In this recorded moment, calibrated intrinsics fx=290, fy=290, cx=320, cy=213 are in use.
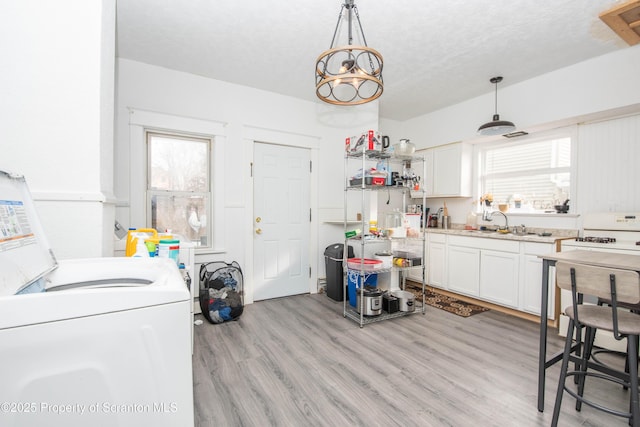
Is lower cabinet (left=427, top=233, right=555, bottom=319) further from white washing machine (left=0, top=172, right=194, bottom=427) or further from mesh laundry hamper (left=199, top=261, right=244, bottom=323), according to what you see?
white washing machine (left=0, top=172, right=194, bottom=427)

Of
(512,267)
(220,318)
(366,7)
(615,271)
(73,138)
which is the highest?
(366,7)

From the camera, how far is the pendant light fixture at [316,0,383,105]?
1894mm

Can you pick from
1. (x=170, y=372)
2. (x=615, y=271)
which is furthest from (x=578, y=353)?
(x=170, y=372)

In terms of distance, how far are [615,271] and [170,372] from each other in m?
1.94

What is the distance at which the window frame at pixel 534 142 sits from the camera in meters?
3.28

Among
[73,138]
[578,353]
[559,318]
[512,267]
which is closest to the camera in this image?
[73,138]

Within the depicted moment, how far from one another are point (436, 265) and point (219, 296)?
294cm

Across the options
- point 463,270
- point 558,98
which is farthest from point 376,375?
point 558,98

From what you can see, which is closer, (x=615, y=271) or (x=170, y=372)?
(x=170, y=372)

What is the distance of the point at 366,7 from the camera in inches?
87.6

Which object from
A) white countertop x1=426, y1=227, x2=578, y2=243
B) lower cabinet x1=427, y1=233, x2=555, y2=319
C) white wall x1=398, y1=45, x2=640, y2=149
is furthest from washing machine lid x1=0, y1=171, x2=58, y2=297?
white wall x1=398, y1=45, x2=640, y2=149

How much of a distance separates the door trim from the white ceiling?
0.61 m

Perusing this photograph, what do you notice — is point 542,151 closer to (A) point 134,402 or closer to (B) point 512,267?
(B) point 512,267

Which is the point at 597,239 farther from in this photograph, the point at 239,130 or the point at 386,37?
the point at 239,130
